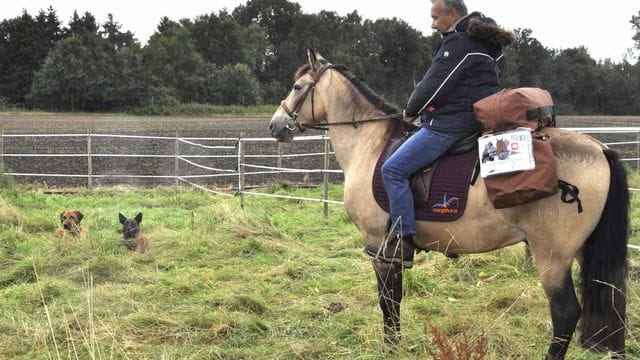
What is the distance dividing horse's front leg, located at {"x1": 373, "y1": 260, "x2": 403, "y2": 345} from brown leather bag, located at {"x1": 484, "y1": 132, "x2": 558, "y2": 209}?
895 mm

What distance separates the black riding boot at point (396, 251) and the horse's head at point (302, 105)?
1214 mm

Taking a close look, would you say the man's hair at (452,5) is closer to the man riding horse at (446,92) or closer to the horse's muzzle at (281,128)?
the man riding horse at (446,92)

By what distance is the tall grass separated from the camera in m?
3.57

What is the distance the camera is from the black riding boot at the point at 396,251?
3.57 meters

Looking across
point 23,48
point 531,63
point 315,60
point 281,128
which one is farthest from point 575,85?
point 281,128

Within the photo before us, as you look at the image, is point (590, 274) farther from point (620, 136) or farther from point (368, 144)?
point (620, 136)

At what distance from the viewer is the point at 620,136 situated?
2475cm

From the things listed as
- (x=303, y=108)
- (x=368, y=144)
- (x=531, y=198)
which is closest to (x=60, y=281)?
(x=303, y=108)

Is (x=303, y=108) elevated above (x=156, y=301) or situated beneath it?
elevated above

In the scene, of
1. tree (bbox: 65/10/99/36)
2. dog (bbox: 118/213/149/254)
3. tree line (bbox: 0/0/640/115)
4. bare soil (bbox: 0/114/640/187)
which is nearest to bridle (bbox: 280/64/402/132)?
dog (bbox: 118/213/149/254)

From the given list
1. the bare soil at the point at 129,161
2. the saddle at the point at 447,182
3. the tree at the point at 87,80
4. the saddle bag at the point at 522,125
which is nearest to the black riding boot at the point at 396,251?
the saddle at the point at 447,182

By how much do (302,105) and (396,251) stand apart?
140 cm

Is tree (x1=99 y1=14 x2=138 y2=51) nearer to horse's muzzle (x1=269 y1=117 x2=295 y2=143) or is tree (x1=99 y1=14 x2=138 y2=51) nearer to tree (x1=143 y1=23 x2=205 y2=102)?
tree (x1=143 y1=23 x2=205 y2=102)

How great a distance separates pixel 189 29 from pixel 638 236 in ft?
203
